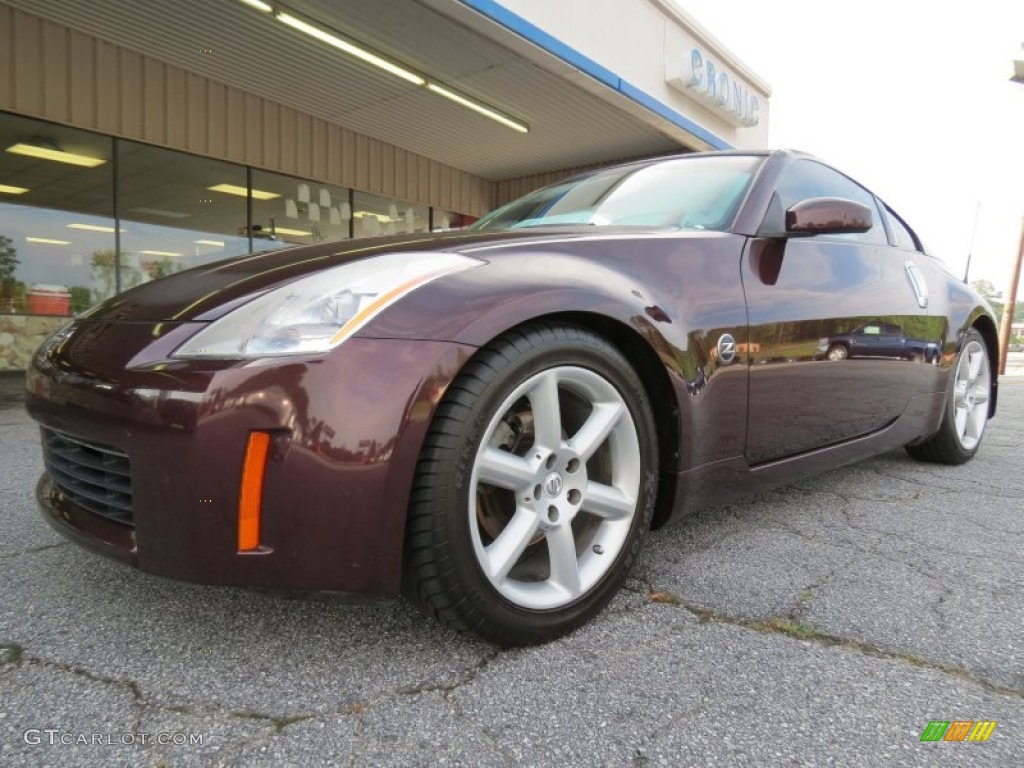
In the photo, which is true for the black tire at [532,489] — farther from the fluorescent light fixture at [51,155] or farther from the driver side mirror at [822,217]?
the fluorescent light fixture at [51,155]

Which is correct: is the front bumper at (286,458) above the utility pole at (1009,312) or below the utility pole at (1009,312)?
below

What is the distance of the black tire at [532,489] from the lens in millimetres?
1327

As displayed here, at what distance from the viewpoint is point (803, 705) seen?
4.21 feet

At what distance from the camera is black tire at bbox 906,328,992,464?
3350 mm

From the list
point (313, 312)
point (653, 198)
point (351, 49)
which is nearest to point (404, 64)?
point (351, 49)

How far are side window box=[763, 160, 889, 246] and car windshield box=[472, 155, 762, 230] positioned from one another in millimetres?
127

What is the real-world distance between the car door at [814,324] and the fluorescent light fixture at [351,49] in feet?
17.0

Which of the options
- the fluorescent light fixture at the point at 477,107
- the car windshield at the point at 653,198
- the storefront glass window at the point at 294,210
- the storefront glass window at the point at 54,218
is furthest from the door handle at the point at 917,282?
the storefront glass window at the point at 54,218

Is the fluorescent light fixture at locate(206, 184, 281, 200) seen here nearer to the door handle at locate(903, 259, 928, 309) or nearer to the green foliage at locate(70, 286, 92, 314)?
the green foliage at locate(70, 286, 92, 314)

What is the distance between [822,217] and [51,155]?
7.54 meters

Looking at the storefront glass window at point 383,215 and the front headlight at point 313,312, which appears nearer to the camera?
the front headlight at point 313,312

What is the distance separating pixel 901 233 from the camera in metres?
3.19

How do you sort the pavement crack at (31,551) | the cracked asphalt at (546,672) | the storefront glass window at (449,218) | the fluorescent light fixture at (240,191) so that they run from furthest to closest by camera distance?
the storefront glass window at (449,218)
the fluorescent light fixture at (240,191)
the pavement crack at (31,551)
the cracked asphalt at (546,672)

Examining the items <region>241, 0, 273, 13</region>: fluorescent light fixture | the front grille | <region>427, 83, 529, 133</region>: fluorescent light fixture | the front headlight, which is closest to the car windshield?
the front headlight
